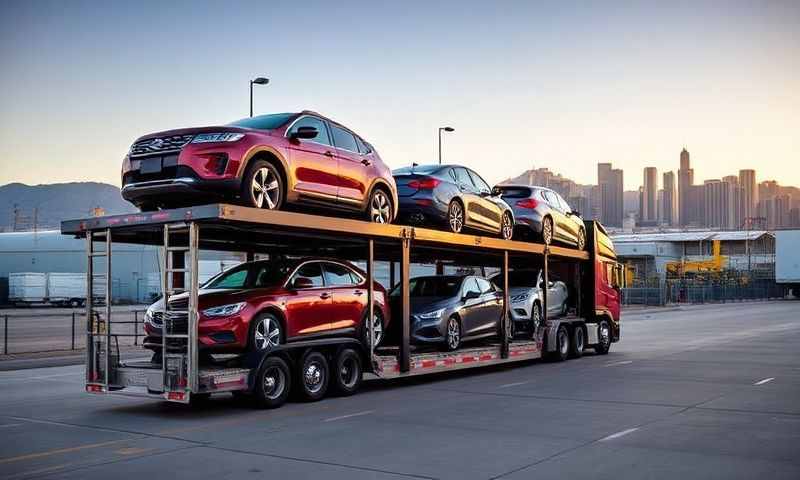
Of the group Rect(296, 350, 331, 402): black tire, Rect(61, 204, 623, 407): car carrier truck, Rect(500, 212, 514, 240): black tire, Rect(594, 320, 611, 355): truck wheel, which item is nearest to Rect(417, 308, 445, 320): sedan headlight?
Rect(61, 204, 623, 407): car carrier truck

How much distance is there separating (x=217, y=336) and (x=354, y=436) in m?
2.59

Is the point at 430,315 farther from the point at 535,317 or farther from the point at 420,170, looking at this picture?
the point at 535,317

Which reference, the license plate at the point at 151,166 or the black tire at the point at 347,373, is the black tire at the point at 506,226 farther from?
the license plate at the point at 151,166

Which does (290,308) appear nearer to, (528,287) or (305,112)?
(305,112)

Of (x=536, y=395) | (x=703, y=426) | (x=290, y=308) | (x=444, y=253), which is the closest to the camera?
(x=703, y=426)

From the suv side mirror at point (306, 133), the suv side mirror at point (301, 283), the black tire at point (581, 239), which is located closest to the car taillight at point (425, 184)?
the suv side mirror at point (301, 283)

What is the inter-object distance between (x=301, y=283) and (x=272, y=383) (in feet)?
4.91

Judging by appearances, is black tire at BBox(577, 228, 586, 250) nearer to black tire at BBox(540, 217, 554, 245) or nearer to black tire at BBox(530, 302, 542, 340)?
black tire at BBox(540, 217, 554, 245)

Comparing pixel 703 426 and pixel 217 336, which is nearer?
pixel 703 426

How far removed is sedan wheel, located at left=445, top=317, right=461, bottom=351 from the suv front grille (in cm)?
662

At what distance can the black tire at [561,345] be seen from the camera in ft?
64.2

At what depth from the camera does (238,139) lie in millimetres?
11102

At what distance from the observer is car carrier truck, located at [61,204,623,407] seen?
35.9ft

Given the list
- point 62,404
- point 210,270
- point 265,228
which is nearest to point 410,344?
point 265,228
